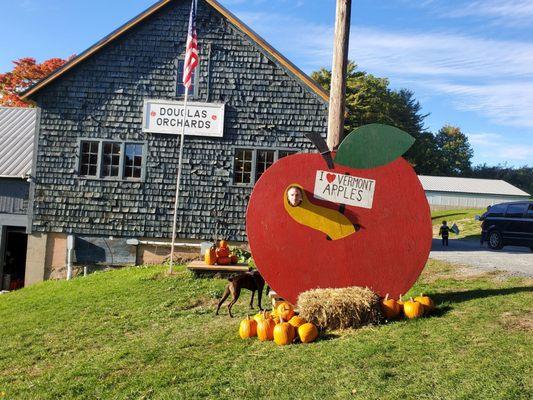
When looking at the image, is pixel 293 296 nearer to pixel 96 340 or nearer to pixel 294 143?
pixel 96 340

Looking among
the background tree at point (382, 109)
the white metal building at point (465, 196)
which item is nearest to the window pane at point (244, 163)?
the background tree at point (382, 109)

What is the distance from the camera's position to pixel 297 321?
637cm

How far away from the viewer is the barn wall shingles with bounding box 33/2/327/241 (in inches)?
554

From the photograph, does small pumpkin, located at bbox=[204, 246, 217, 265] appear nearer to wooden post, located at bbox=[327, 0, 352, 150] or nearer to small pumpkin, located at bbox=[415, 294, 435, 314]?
wooden post, located at bbox=[327, 0, 352, 150]

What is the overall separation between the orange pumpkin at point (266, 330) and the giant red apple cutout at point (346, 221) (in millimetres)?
748

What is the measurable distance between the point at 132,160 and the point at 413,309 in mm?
9685

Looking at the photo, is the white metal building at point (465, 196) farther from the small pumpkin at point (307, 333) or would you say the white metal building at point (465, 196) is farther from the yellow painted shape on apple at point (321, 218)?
the small pumpkin at point (307, 333)

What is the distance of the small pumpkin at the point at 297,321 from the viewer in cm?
632

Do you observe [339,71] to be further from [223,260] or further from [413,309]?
[223,260]

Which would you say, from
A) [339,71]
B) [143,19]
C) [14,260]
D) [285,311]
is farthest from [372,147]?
[14,260]

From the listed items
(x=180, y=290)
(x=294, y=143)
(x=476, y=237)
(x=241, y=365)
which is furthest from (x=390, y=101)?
(x=241, y=365)

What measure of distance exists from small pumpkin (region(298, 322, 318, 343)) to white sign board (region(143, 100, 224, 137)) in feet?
28.3

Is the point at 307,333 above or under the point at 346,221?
under

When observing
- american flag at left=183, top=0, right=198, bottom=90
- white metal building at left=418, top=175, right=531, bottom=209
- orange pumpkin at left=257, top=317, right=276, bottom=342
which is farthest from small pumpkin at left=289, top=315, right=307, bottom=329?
white metal building at left=418, top=175, right=531, bottom=209
